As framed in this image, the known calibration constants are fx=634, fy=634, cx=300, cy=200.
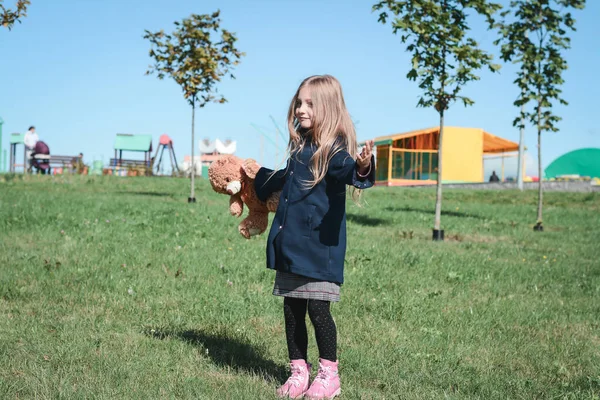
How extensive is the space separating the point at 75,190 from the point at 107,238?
12364 millimetres

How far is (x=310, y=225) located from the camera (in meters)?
3.82

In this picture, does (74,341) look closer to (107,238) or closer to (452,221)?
(107,238)

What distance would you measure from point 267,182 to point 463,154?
40.7 metres

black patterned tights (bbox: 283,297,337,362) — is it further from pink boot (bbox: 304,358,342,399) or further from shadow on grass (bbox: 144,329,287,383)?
shadow on grass (bbox: 144,329,287,383)

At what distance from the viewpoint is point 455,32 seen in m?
12.7

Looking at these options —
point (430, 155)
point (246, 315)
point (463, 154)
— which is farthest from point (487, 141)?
point (246, 315)

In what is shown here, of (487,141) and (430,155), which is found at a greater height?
(487,141)

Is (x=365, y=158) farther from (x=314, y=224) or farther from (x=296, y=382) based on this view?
(x=296, y=382)

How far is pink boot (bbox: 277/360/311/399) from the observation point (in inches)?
153

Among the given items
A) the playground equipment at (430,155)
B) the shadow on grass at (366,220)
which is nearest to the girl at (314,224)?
the shadow on grass at (366,220)

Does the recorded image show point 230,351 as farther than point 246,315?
No

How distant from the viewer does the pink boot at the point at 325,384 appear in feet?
12.6

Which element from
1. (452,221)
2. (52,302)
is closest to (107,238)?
(52,302)

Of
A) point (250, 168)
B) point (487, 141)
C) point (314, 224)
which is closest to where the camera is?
point (314, 224)
